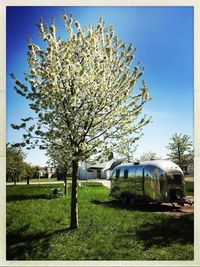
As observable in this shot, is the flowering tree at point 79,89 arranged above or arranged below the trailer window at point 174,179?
above

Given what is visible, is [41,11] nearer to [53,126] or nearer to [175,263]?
[53,126]

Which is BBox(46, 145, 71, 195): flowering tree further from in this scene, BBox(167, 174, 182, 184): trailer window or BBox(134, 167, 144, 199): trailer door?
BBox(167, 174, 182, 184): trailer window

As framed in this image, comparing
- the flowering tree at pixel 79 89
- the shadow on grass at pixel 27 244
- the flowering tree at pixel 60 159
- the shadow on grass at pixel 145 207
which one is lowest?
the shadow on grass at pixel 27 244

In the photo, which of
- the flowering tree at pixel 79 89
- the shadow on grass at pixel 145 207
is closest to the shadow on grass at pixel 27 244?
the flowering tree at pixel 79 89

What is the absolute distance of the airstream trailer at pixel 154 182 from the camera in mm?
11242

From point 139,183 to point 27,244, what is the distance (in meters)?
5.39

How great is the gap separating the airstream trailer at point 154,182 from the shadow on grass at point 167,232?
1087 mm

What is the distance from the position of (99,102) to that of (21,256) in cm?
430

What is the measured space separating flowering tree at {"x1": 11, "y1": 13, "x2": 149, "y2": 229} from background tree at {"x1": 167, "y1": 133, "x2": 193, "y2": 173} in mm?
2184

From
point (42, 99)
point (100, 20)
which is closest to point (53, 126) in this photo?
point (42, 99)

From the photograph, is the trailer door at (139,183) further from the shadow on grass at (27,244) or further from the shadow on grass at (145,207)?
the shadow on grass at (27,244)

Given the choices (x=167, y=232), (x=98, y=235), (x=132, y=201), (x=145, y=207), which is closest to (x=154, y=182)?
(x=145, y=207)

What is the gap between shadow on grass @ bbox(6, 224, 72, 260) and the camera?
8.02 m

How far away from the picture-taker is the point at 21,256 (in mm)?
8055
